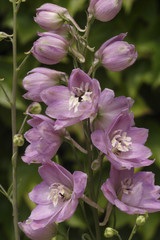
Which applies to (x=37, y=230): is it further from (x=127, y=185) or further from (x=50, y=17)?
(x=50, y=17)

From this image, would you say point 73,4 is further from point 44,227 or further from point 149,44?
point 44,227

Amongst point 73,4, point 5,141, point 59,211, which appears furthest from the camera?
point 5,141

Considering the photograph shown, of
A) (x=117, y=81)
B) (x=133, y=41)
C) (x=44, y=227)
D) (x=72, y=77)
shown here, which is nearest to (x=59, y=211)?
(x=44, y=227)

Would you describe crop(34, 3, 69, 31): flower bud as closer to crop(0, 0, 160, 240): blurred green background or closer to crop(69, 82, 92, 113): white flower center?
crop(69, 82, 92, 113): white flower center

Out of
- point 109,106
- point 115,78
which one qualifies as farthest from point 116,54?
point 115,78

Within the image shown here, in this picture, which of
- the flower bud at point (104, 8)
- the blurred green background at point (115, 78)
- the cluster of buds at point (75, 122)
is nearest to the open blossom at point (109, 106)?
the cluster of buds at point (75, 122)
